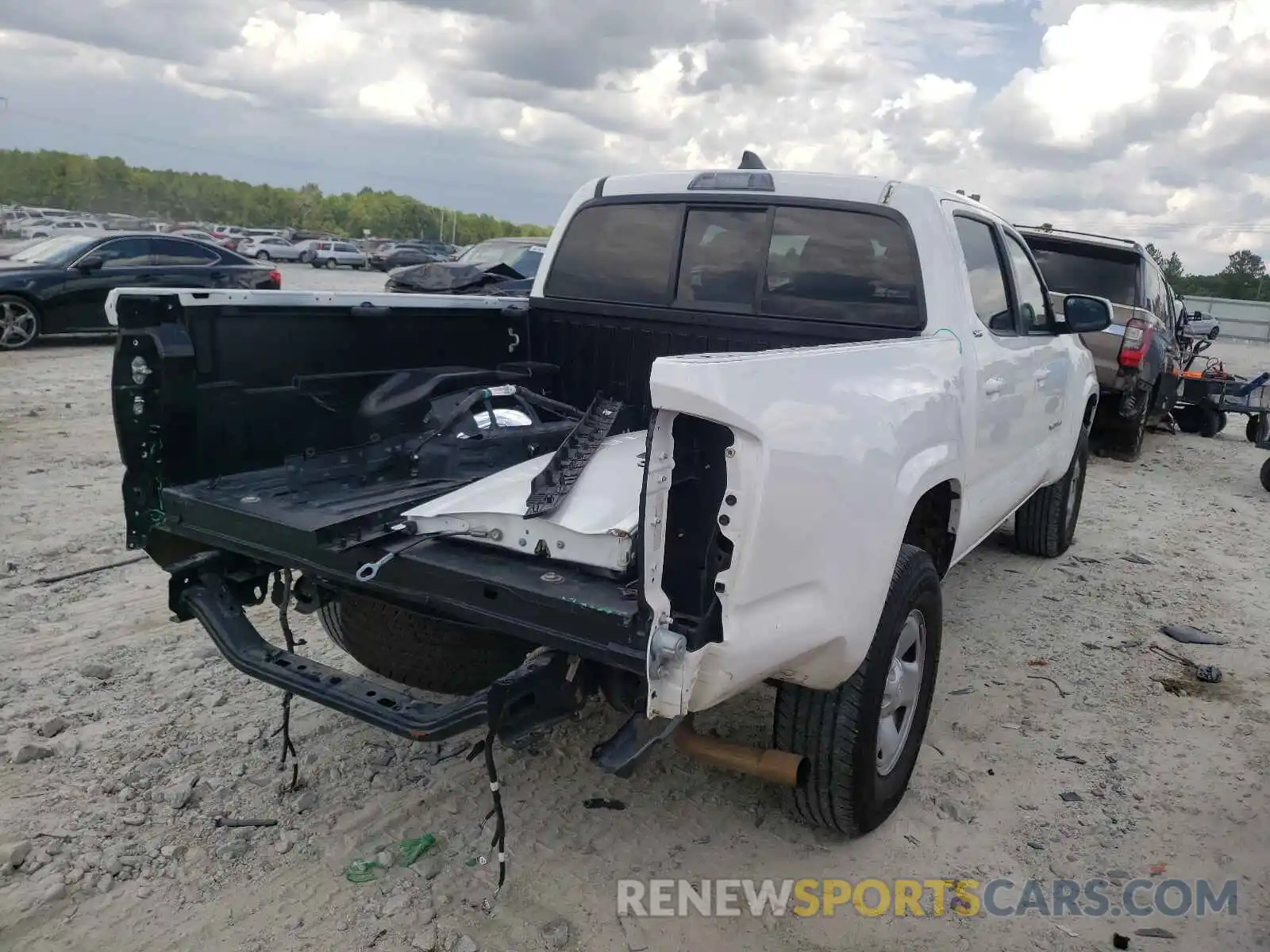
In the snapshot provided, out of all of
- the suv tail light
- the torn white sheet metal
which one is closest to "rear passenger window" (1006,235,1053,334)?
the torn white sheet metal

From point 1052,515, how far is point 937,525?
294cm

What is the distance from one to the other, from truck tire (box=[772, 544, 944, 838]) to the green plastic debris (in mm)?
1161

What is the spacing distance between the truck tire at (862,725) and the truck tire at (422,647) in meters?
0.89

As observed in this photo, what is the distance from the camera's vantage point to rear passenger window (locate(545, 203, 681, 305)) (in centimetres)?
421

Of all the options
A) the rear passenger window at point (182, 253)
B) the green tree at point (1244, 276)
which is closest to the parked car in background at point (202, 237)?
the rear passenger window at point (182, 253)

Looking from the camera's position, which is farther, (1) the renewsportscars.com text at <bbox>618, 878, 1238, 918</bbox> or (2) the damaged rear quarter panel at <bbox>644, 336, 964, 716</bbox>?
(1) the renewsportscars.com text at <bbox>618, 878, 1238, 918</bbox>

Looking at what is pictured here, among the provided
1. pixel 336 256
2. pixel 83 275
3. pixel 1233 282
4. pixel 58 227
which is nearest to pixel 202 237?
pixel 83 275

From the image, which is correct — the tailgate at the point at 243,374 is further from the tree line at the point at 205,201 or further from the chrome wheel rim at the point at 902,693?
the tree line at the point at 205,201

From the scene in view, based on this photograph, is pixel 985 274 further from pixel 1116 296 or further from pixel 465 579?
pixel 1116 296

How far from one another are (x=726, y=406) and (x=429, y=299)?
2.24 meters

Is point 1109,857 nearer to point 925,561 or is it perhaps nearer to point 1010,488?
point 925,561

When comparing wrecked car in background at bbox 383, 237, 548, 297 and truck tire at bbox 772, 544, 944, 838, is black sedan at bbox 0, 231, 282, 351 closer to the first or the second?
wrecked car in background at bbox 383, 237, 548, 297

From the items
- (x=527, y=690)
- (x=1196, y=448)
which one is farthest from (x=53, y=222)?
(x=527, y=690)

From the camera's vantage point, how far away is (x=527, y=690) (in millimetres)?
2465
